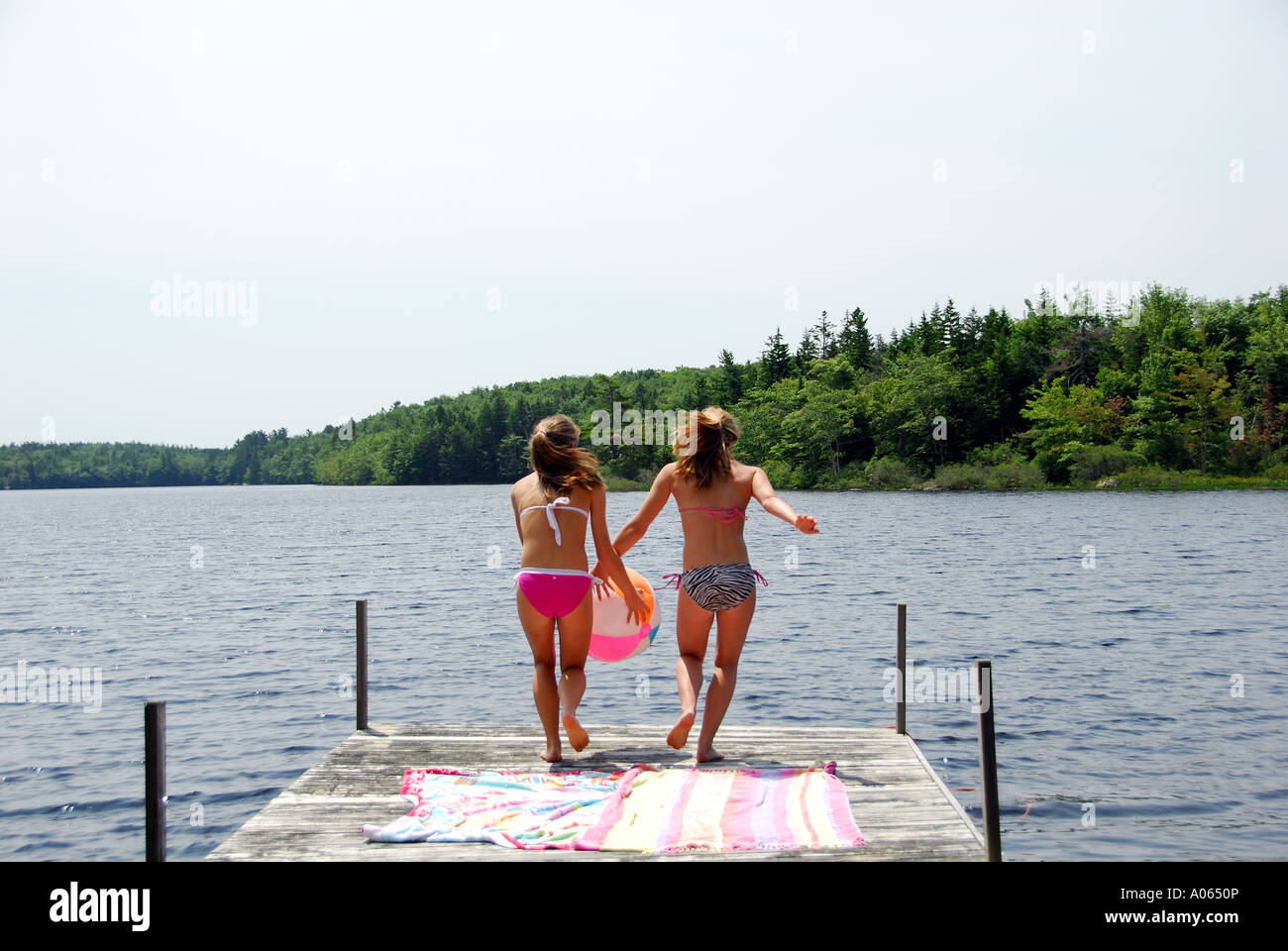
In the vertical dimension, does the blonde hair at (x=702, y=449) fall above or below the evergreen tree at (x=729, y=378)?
below

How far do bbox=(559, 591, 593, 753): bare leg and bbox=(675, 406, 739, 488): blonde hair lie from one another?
3.67ft

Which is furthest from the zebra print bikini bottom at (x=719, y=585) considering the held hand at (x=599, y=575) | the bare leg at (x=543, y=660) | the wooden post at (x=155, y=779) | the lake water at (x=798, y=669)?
the lake water at (x=798, y=669)

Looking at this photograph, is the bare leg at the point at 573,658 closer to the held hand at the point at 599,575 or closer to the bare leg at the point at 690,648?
the held hand at the point at 599,575

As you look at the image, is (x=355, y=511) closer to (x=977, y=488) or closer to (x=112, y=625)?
(x=977, y=488)

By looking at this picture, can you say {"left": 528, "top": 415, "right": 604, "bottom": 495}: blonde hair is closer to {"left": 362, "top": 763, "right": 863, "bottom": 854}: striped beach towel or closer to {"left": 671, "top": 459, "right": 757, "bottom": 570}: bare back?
{"left": 671, "top": 459, "right": 757, "bottom": 570}: bare back

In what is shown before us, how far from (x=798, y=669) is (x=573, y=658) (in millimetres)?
11497

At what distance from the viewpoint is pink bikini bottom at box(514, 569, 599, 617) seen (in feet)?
23.4

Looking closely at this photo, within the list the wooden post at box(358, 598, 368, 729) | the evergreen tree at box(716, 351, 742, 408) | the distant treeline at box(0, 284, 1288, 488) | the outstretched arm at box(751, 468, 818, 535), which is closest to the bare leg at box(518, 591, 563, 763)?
the outstretched arm at box(751, 468, 818, 535)

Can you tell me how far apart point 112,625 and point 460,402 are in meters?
149

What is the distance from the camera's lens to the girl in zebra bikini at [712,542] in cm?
711

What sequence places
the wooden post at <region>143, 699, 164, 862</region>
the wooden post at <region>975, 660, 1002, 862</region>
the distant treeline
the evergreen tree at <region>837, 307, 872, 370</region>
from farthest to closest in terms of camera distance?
the evergreen tree at <region>837, 307, 872, 370</region>, the distant treeline, the wooden post at <region>975, 660, 1002, 862</region>, the wooden post at <region>143, 699, 164, 862</region>

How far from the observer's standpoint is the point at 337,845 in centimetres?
606

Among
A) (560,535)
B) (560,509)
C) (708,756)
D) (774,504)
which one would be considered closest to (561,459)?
(560,509)

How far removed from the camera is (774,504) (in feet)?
23.2
